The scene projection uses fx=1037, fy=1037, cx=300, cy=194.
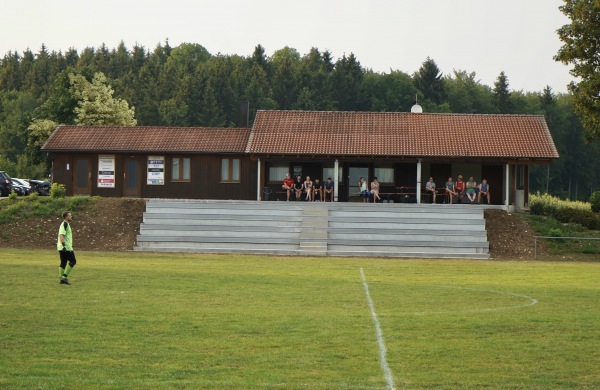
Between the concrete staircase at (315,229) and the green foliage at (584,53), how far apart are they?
6.16 m

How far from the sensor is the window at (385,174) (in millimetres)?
50438

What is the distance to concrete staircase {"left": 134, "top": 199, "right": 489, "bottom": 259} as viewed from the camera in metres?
38.8

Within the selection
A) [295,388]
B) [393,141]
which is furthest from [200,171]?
[295,388]

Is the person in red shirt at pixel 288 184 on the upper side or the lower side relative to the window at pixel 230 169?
lower

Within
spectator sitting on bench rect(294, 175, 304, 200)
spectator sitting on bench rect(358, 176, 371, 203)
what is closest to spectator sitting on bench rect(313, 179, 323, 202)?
spectator sitting on bench rect(294, 175, 304, 200)

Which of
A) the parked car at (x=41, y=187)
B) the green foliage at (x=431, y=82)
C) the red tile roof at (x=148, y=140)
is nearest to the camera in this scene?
the red tile roof at (x=148, y=140)

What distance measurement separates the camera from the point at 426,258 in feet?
124

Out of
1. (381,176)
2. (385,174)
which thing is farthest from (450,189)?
(381,176)

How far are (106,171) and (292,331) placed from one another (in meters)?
36.9

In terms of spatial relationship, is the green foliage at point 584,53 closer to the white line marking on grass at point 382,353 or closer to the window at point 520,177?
the window at point 520,177

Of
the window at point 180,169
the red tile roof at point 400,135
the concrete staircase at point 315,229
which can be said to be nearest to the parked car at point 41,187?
the window at point 180,169

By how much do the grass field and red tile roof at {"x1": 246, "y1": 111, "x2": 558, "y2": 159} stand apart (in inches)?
854

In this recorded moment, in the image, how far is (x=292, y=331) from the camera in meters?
15.0

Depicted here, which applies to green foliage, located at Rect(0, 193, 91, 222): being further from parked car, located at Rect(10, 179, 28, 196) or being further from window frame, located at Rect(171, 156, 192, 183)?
parked car, located at Rect(10, 179, 28, 196)
